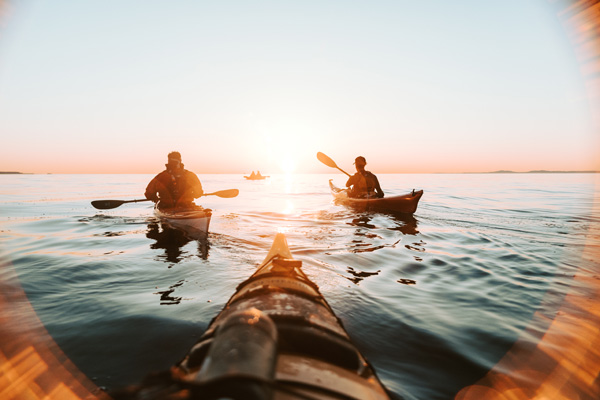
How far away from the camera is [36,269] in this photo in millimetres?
5875

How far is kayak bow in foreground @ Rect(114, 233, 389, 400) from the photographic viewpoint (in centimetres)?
104

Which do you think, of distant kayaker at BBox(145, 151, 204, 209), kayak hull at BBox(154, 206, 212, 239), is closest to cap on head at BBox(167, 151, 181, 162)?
distant kayaker at BBox(145, 151, 204, 209)

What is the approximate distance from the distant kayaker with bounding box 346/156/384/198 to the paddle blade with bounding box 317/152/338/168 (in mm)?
2868

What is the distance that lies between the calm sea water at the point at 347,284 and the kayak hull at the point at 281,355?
130 cm

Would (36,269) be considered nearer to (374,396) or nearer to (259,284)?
(259,284)

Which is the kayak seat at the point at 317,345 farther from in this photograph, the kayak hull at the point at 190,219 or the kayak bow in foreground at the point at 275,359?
the kayak hull at the point at 190,219

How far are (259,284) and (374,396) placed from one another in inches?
58.7

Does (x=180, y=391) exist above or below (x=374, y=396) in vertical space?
above

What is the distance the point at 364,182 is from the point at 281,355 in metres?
12.9

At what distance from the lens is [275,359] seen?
47.0 inches

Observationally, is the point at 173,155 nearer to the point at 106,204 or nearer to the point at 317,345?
the point at 106,204

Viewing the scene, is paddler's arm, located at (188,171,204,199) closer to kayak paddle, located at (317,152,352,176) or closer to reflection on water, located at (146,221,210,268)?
reflection on water, located at (146,221,210,268)

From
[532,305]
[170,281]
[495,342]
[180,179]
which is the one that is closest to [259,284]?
[495,342]

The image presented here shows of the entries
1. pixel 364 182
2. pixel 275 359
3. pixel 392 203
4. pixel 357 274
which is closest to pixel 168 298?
pixel 357 274
